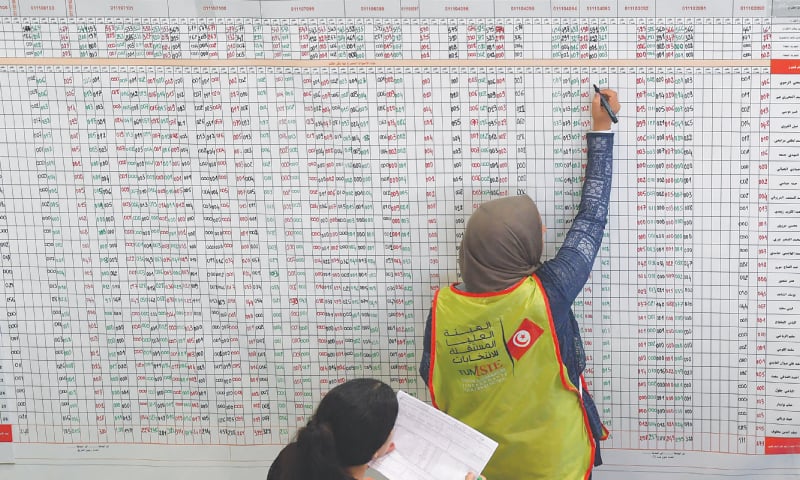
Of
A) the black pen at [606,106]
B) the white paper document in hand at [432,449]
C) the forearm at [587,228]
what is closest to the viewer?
the white paper document in hand at [432,449]

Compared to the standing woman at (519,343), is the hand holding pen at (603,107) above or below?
Result: above

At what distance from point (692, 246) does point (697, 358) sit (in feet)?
1.08

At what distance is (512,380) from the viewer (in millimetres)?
1894

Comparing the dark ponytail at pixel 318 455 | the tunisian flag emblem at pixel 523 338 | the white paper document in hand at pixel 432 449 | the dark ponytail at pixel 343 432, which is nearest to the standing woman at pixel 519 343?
the tunisian flag emblem at pixel 523 338

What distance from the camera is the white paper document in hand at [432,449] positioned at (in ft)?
5.88

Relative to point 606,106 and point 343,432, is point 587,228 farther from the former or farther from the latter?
point 343,432

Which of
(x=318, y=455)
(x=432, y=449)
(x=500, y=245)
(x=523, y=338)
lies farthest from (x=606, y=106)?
(x=318, y=455)

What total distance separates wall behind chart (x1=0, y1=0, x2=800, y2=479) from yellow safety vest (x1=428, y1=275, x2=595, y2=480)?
284 millimetres

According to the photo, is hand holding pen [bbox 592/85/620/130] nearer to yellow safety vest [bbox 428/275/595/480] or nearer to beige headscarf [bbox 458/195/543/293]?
beige headscarf [bbox 458/195/543/293]

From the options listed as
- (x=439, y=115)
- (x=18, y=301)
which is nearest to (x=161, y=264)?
(x=18, y=301)

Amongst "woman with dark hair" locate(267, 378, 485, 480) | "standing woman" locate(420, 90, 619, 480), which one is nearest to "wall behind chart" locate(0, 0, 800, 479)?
"standing woman" locate(420, 90, 619, 480)

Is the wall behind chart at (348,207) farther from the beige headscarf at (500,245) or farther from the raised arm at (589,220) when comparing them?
the beige headscarf at (500,245)

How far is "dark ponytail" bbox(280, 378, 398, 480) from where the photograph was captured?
5.41 feet

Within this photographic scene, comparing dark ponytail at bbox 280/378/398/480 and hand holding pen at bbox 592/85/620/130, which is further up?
hand holding pen at bbox 592/85/620/130
